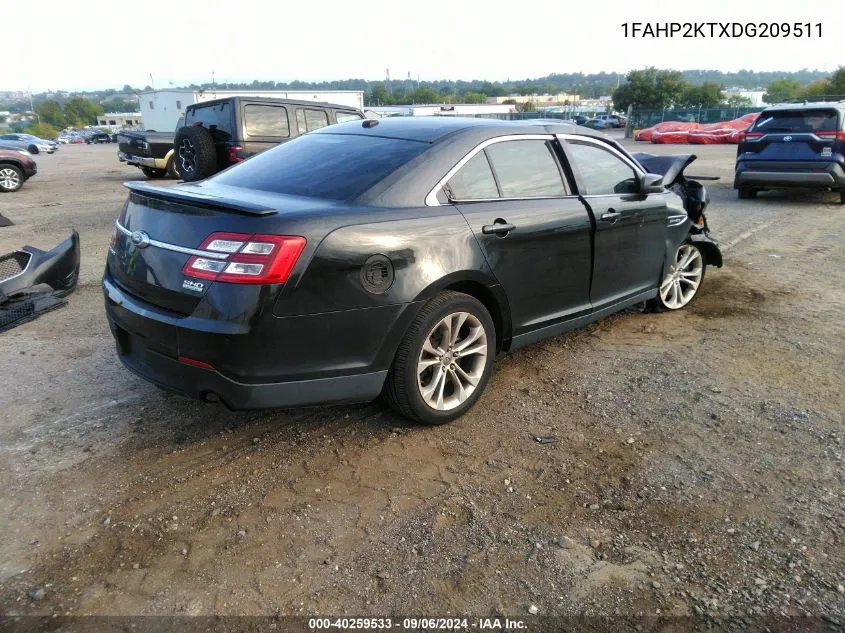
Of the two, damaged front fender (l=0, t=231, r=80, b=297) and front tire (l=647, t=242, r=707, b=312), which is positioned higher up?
damaged front fender (l=0, t=231, r=80, b=297)

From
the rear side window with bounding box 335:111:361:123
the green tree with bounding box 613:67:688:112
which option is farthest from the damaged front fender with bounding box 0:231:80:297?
the green tree with bounding box 613:67:688:112

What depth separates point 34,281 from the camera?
5934 mm

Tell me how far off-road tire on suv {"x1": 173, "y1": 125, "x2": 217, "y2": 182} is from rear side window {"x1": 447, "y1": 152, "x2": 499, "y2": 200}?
7.80m

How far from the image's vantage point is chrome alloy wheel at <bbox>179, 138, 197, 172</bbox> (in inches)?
422

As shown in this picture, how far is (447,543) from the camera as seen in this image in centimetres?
273

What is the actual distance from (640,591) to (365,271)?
5.86ft

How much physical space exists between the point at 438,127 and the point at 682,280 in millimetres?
3056

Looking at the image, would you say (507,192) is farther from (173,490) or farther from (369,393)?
(173,490)

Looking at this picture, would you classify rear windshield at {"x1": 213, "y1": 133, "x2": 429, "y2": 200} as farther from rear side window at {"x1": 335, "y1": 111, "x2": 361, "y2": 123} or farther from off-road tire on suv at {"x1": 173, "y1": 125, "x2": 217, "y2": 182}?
rear side window at {"x1": 335, "y1": 111, "x2": 361, "y2": 123}

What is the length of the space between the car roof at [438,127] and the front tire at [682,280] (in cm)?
175

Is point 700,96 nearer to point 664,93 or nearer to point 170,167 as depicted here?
point 664,93

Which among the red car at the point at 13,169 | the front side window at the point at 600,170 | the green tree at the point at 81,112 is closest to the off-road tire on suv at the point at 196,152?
the red car at the point at 13,169

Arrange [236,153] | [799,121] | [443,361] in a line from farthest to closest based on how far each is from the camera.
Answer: [799,121] → [236,153] → [443,361]

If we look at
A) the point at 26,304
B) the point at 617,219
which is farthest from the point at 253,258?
the point at 26,304
